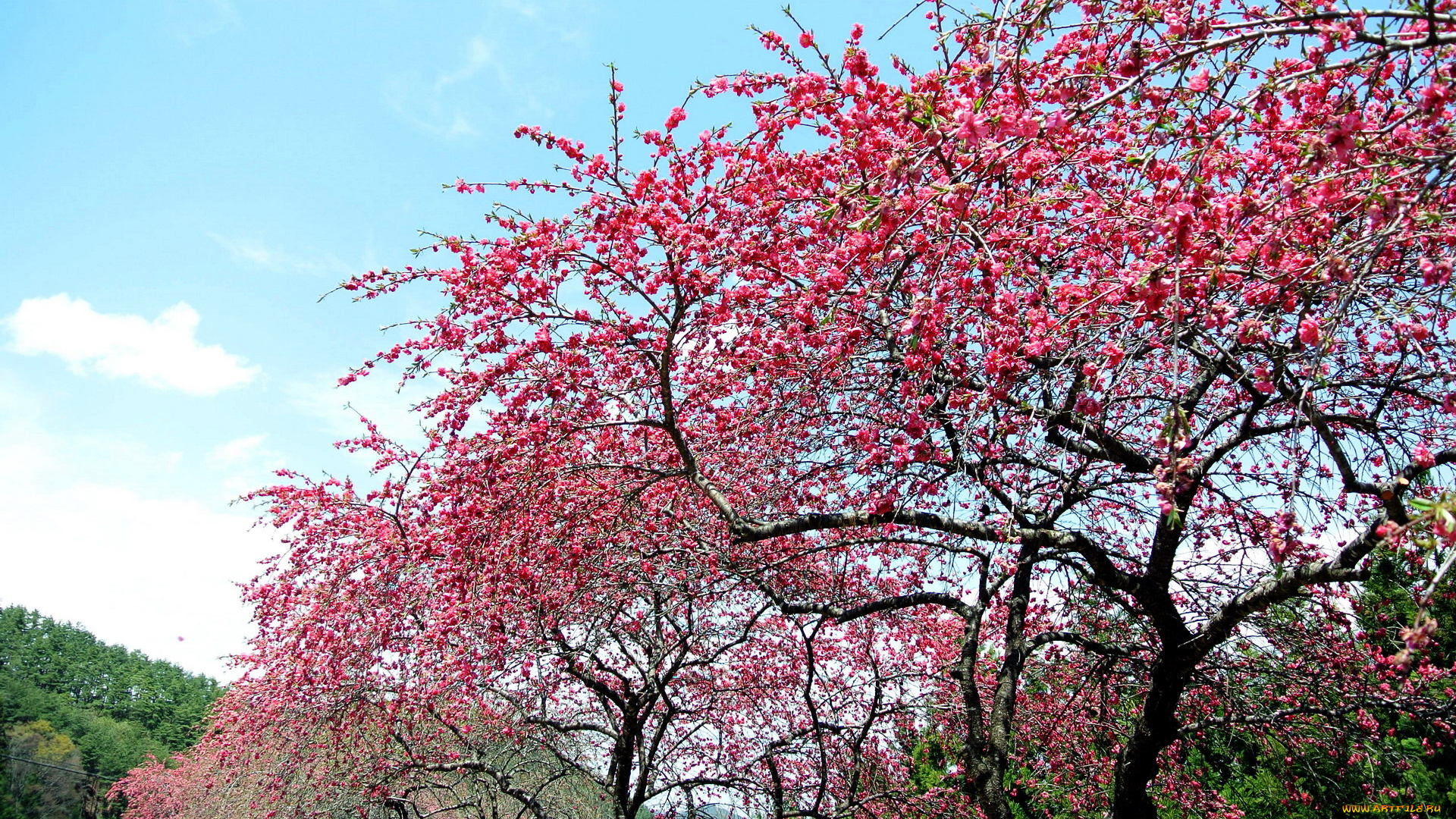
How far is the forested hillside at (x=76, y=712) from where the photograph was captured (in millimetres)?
31281

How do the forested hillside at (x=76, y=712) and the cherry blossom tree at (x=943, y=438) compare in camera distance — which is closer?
the cherry blossom tree at (x=943, y=438)

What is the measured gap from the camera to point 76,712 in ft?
142

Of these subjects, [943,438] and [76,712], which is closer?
[943,438]

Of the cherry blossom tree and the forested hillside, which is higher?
the cherry blossom tree

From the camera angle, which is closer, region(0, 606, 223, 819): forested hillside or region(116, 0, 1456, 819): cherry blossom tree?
region(116, 0, 1456, 819): cherry blossom tree

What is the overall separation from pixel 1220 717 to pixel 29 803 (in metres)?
42.3

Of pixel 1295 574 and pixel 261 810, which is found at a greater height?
pixel 1295 574

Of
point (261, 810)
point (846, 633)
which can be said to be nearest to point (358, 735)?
point (261, 810)

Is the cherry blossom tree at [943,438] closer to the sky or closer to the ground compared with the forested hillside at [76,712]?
closer to the sky

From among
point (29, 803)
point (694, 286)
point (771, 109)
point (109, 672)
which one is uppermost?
point (771, 109)

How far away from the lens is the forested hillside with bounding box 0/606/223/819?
103 ft

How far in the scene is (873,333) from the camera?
5.38 metres

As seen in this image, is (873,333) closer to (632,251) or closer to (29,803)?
(632,251)

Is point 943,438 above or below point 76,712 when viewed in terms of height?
above
